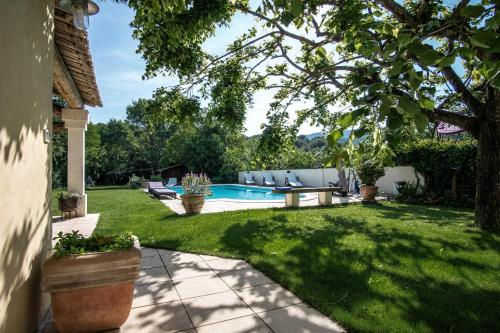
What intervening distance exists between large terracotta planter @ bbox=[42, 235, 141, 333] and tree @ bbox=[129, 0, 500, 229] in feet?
7.92

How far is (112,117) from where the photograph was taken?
39.1 meters

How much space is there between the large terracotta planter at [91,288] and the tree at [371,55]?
2415mm

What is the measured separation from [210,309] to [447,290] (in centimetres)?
295

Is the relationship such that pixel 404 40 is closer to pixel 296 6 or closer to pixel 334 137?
pixel 334 137

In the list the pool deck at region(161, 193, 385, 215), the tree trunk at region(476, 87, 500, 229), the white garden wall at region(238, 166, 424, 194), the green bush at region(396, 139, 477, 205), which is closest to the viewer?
the tree trunk at region(476, 87, 500, 229)

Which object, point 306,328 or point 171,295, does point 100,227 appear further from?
point 306,328

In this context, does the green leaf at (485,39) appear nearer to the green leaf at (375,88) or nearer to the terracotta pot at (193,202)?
the green leaf at (375,88)

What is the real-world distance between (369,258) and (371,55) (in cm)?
436

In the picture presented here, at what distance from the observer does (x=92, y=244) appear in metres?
3.10

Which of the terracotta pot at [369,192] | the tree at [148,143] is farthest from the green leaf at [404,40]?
the tree at [148,143]

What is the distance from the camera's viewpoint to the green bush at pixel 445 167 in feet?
38.4

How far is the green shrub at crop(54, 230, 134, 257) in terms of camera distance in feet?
9.54

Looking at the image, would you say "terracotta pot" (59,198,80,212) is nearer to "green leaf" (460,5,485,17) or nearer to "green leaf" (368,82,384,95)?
"green leaf" (368,82,384,95)

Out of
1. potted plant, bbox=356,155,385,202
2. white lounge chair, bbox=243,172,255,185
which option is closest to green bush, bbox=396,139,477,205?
potted plant, bbox=356,155,385,202
